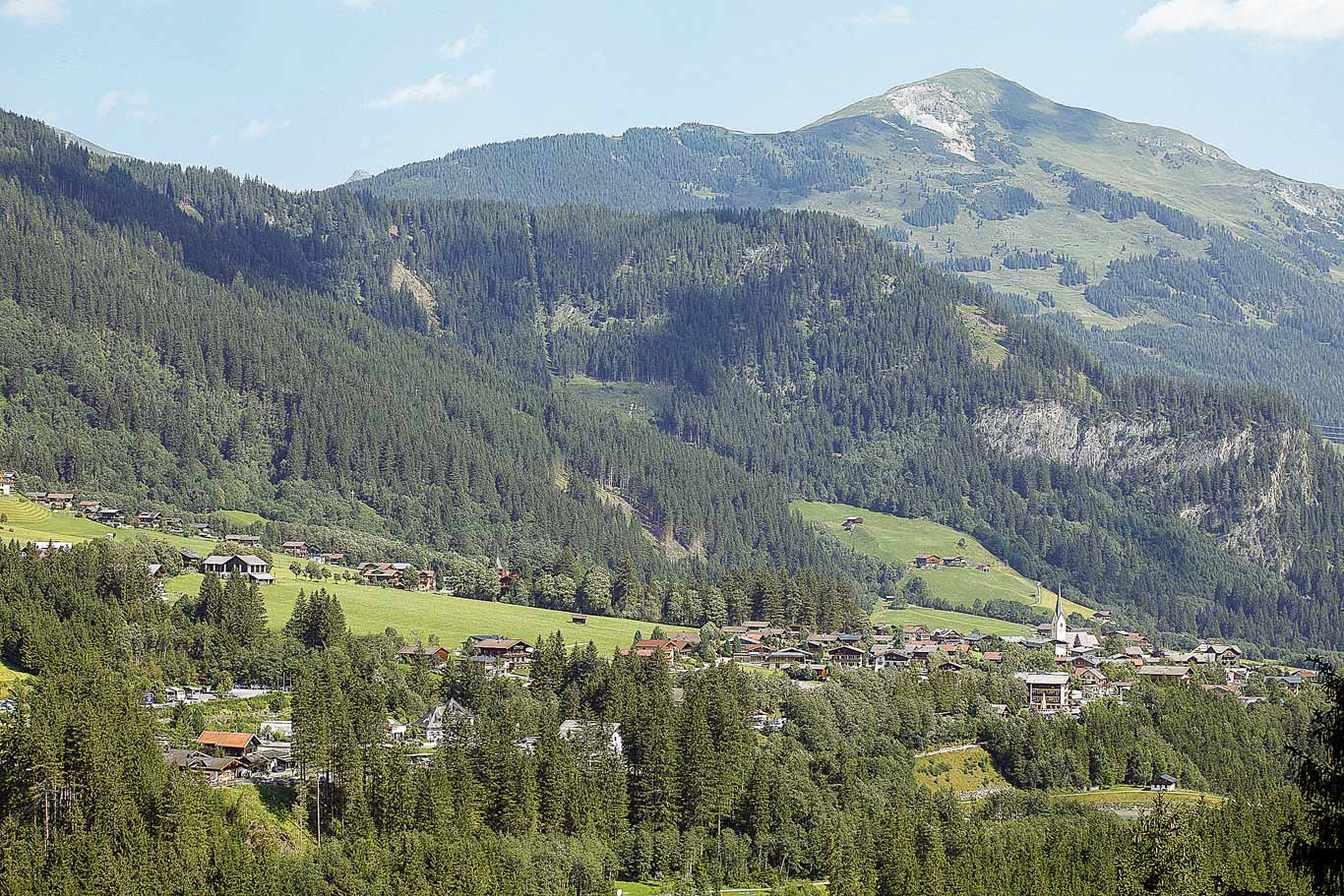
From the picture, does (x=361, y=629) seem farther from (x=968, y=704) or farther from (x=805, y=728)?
(x=968, y=704)

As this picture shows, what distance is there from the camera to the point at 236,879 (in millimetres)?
88812

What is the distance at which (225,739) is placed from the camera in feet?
361

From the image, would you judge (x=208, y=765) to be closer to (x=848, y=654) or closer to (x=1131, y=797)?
(x=1131, y=797)

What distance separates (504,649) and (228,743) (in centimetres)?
4285

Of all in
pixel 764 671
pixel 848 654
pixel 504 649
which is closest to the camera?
pixel 504 649

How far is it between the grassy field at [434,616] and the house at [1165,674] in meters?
49.3

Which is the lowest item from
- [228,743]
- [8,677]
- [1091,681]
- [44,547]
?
[1091,681]

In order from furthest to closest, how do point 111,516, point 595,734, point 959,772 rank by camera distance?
point 111,516, point 959,772, point 595,734

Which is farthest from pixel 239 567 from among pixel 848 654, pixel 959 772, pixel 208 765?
pixel 959 772

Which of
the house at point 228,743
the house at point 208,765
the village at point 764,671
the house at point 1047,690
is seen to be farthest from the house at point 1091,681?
the house at point 208,765

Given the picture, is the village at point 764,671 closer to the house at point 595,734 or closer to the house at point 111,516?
the house at point 595,734

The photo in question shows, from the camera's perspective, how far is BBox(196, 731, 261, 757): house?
108438 mm

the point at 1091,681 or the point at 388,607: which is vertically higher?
the point at 388,607

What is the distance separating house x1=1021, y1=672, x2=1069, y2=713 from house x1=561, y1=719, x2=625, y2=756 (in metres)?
51.4
